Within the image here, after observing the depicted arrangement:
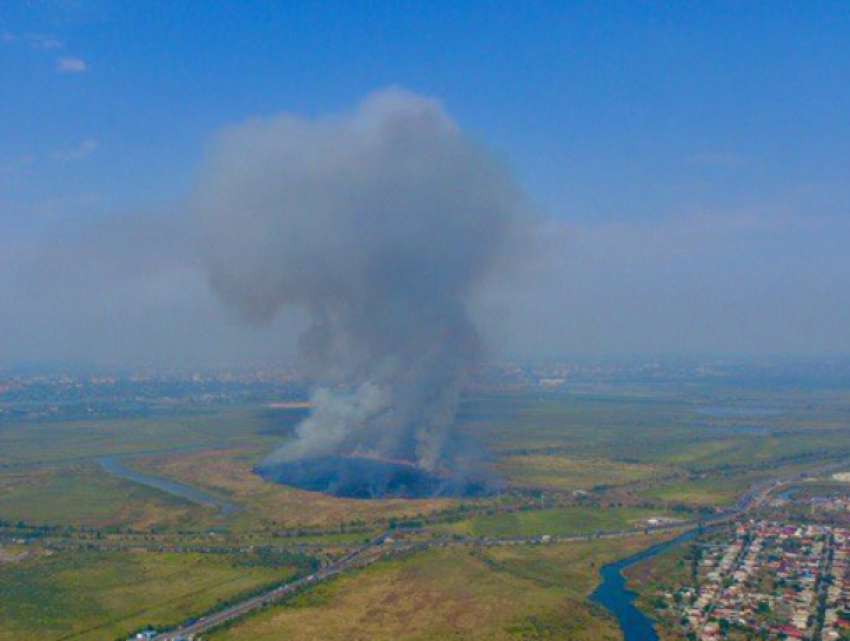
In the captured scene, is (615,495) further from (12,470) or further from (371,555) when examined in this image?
(12,470)

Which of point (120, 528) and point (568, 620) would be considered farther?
point (120, 528)

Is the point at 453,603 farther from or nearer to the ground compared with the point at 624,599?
farther from the ground

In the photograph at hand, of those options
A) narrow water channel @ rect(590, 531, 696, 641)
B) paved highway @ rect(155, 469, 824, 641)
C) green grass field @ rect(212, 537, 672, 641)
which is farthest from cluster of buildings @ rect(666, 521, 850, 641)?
green grass field @ rect(212, 537, 672, 641)

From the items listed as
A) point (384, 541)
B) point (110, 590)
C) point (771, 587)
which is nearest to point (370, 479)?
point (384, 541)

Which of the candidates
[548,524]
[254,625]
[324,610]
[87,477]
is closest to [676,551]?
[548,524]

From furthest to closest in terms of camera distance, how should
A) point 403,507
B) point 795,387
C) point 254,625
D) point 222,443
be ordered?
point 795,387 → point 222,443 → point 403,507 → point 254,625

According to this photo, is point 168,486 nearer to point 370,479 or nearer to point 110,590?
point 370,479

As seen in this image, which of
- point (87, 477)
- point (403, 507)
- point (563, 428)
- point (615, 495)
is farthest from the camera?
point (563, 428)
